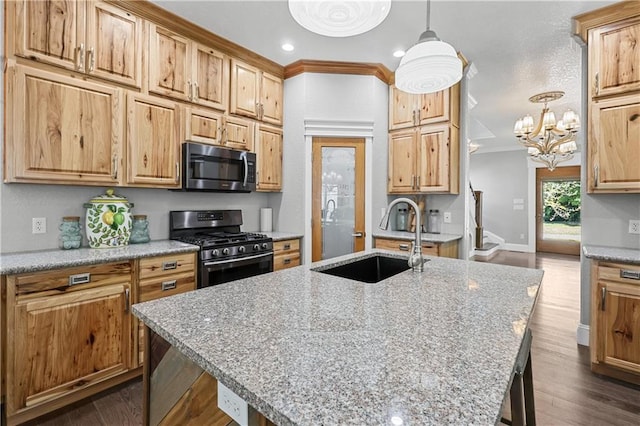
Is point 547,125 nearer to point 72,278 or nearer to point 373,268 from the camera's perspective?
point 373,268

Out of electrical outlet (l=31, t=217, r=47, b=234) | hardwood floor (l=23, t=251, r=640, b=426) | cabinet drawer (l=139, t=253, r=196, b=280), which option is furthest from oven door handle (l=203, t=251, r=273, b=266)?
electrical outlet (l=31, t=217, r=47, b=234)

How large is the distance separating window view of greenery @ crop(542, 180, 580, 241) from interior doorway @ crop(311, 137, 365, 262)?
20.4 ft

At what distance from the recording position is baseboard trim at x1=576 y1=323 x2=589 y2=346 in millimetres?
2793

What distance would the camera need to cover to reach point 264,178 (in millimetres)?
3596

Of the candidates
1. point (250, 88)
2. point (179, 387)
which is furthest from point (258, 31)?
point (179, 387)

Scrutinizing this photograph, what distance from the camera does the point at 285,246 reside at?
11.2 ft

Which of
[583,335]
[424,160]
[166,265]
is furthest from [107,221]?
[583,335]

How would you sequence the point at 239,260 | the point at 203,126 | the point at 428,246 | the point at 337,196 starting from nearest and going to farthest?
the point at 239,260, the point at 203,126, the point at 428,246, the point at 337,196

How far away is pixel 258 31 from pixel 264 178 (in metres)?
1.45

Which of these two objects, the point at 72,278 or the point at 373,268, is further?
the point at 373,268

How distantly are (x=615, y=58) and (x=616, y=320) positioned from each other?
201cm

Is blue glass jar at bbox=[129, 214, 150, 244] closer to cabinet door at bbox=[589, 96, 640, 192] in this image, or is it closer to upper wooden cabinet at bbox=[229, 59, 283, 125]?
upper wooden cabinet at bbox=[229, 59, 283, 125]

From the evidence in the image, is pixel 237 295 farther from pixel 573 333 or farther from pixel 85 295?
pixel 573 333

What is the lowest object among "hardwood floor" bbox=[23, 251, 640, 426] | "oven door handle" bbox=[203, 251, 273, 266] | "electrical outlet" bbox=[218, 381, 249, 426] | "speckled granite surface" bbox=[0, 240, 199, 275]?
"hardwood floor" bbox=[23, 251, 640, 426]
